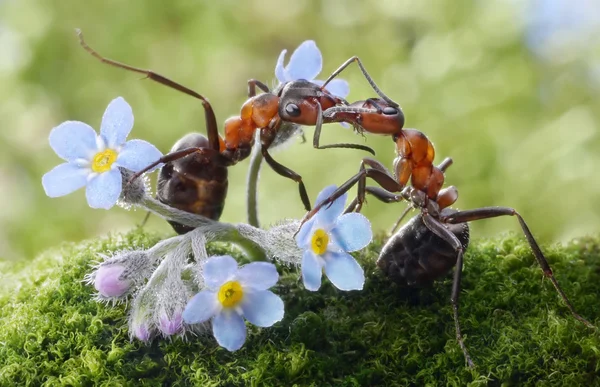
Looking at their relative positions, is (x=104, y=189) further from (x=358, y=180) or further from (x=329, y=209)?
(x=358, y=180)

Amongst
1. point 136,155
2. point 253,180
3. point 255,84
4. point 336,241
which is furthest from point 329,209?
point 255,84

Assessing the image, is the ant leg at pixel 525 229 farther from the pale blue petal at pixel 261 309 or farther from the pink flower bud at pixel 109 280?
the pink flower bud at pixel 109 280

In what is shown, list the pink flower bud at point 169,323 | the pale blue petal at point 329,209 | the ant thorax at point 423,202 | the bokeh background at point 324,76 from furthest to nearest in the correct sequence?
1. the bokeh background at point 324,76
2. the ant thorax at point 423,202
3. the pale blue petal at point 329,209
4. the pink flower bud at point 169,323

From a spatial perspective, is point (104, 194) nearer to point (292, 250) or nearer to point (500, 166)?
point (292, 250)

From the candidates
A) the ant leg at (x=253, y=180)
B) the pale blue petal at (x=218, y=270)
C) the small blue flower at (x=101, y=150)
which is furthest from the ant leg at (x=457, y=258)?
the small blue flower at (x=101, y=150)

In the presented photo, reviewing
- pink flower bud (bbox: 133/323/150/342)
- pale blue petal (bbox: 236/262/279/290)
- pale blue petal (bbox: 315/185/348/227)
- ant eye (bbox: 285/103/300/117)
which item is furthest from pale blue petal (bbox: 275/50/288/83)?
pink flower bud (bbox: 133/323/150/342)

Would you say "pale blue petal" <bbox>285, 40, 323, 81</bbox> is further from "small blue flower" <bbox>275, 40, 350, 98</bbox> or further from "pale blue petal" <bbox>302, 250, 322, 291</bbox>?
"pale blue petal" <bbox>302, 250, 322, 291</bbox>
